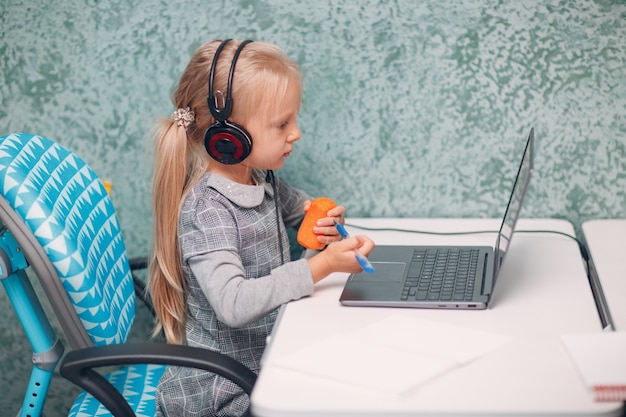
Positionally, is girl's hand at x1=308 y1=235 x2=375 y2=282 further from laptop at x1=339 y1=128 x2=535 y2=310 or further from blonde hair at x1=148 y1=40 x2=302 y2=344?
blonde hair at x1=148 y1=40 x2=302 y2=344

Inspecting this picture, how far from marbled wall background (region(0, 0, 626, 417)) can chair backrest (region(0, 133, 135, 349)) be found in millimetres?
360

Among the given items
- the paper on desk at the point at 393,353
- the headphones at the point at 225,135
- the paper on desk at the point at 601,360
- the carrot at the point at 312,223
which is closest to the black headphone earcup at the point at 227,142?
the headphones at the point at 225,135

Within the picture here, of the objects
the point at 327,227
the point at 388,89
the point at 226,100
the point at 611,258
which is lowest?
the point at 611,258

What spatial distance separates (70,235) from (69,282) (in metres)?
0.08

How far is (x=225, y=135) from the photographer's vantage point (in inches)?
51.6

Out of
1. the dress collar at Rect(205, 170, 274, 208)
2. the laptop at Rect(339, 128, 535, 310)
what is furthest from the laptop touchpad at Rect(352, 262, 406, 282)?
the dress collar at Rect(205, 170, 274, 208)

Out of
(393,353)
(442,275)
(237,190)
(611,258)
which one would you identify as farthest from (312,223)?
(611,258)

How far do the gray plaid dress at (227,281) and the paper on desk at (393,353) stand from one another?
7.8 inches

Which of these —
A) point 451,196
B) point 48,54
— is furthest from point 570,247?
point 48,54

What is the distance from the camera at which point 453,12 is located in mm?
1614

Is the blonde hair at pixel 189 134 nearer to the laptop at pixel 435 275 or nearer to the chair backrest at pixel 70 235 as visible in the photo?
the chair backrest at pixel 70 235

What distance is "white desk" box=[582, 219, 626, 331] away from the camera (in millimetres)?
1219

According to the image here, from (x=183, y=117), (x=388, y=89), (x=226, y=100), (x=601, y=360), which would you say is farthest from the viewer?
(x=388, y=89)

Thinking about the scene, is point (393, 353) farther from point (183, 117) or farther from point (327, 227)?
point (183, 117)
